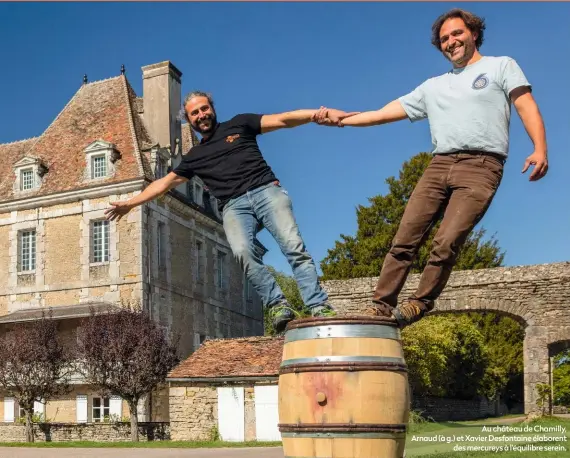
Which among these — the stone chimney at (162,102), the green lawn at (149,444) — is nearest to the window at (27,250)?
the stone chimney at (162,102)

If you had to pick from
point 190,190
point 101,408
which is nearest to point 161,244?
point 190,190

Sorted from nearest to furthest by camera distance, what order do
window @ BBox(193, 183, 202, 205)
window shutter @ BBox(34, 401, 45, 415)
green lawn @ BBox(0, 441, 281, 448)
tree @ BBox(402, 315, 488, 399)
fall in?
green lawn @ BBox(0, 441, 281, 448) < tree @ BBox(402, 315, 488, 399) < window shutter @ BBox(34, 401, 45, 415) < window @ BBox(193, 183, 202, 205)

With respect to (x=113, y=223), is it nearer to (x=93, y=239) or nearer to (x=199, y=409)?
(x=93, y=239)

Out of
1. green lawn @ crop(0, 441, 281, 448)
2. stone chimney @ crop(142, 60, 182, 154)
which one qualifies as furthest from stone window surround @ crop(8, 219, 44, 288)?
green lawn @ crop(0, 441, 281, 448)

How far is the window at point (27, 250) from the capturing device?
34.7 meters

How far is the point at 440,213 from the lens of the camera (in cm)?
514

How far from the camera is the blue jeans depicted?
5.25 m

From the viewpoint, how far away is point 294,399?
4715 millimetres

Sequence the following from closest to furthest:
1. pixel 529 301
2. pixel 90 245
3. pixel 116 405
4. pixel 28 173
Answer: pixel 529 301 → pixel 116 405 → pixel 90 245 → pixel 28 173

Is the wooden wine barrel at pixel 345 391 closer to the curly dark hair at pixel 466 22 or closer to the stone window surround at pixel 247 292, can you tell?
the curly dark hair at pixel 466 22

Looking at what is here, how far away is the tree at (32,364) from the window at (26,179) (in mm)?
6811

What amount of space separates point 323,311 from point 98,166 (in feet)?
99.0

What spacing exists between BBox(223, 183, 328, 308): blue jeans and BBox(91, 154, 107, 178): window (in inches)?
1149

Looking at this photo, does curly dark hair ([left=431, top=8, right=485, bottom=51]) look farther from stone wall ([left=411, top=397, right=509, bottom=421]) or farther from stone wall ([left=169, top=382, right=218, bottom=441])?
stone wall ([left=411, top=397, right=509, bottom=421])
